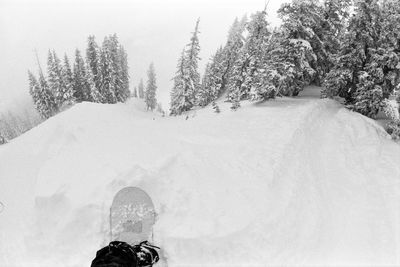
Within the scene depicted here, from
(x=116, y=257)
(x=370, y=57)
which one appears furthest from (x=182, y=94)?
(x=116, y=257)

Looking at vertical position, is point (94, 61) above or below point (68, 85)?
above

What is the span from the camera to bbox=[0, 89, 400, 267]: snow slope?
29.9ft

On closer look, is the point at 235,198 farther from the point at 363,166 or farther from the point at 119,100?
the point at 119,100

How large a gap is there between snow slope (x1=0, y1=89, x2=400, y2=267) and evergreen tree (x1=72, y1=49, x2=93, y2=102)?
109 ft

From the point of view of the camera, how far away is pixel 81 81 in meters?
46.4

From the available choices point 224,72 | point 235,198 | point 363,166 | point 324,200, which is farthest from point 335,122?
point 224,72

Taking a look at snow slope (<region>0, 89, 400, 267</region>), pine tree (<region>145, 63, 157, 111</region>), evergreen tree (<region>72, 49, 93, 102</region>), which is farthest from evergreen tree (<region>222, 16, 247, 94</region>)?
snow slope (<region>0, 89, 400, 267</region>)

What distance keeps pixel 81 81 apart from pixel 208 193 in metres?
42.8

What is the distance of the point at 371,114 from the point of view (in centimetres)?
1895

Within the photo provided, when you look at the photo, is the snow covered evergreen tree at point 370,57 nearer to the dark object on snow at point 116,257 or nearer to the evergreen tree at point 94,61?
the dark object on snow at point 116,257

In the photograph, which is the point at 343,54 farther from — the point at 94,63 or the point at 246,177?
the point at 94,63

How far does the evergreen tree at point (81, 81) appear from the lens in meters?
45.5

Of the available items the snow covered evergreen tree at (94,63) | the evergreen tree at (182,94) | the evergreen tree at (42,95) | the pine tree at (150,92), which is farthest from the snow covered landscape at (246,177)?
the pine tree at (150,92)

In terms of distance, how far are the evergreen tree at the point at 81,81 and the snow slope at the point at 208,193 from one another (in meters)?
33.2
